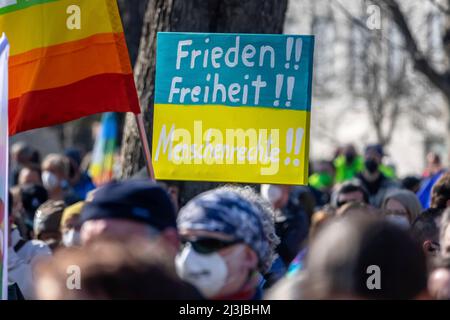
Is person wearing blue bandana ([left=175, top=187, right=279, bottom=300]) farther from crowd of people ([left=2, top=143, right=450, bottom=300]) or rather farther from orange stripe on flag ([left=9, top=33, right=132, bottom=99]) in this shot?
orange stripe on flag ([left=9, top=33, right=132, bottom=99])

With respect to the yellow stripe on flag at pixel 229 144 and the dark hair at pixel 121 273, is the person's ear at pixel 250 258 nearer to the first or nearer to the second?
the dark hair at pixel 121 273

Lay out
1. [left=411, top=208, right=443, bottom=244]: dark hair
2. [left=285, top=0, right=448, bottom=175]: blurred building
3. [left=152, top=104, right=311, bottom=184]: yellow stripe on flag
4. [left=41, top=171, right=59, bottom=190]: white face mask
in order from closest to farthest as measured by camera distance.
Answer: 1. [left=411, top=208, right=443, bottom=244]: dark hair
2. [left=152, top=104, right=311, bottom=184]: yellow stripe on flag
3. [left=41, top=171, right=59, bottom=190]: white face mask
4. [left=285, top=0, right=448, bottom=175]: blurred building

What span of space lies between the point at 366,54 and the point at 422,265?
1061 inches

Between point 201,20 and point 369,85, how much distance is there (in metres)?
24.5

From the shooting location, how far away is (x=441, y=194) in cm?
667

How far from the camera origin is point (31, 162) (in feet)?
38.6

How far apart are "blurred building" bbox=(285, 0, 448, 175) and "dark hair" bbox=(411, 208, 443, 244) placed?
1719 cm

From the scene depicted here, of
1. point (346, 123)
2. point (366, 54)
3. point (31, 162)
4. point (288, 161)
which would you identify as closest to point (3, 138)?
point (288, 161)

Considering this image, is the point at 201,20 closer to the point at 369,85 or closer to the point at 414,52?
the point at 414,52

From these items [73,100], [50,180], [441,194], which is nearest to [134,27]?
[50,180]

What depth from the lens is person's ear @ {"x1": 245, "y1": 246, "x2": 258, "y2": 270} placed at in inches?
155

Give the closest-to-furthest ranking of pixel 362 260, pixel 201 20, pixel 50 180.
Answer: pixel 362 260 → pixel 201 20 → pixel 50 180

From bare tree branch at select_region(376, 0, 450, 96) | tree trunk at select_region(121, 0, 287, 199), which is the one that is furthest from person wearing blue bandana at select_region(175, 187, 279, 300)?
bare tree branch at select_region(376, 0, 450, 96)
